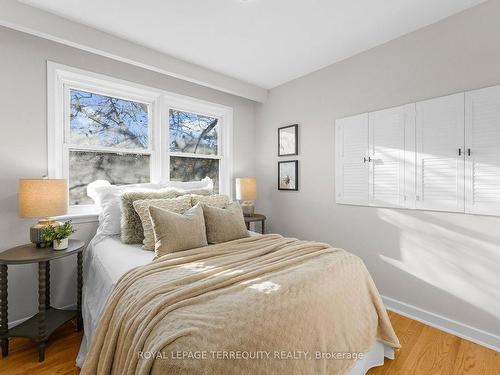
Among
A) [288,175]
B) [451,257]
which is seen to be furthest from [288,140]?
[451,257]

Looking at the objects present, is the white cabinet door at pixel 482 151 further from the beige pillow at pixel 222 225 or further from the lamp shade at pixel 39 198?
the lamp shade at pixel 39 198

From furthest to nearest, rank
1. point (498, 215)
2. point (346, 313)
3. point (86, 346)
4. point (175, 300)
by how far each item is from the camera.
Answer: point (498, 215)
point (86, 346)
point (346, 313)
point (175, 300)

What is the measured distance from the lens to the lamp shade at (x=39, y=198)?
1.85 m

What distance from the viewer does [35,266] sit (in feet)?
7.20

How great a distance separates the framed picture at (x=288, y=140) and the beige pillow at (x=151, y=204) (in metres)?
1.59

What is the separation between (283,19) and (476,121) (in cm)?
170

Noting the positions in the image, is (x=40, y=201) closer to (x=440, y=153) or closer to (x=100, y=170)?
(x=100, y=170)

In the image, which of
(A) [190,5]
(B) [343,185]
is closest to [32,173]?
(A) [190,5]

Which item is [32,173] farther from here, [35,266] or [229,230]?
[229,230]

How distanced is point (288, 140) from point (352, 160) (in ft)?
3.05

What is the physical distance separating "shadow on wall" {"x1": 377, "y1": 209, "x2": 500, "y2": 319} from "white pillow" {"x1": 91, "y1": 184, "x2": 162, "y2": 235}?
251 centimetres

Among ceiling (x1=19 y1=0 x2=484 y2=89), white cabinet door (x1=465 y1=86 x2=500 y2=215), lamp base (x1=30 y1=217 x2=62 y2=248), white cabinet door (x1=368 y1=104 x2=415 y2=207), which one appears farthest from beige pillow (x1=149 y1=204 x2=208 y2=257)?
white cabinet door (x1=465 y1=86 x2=500 y2=215)

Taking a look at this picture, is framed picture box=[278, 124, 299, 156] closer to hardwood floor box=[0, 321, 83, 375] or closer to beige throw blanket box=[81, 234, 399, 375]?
beige throw blanket box=[81, 234, 399, 375]

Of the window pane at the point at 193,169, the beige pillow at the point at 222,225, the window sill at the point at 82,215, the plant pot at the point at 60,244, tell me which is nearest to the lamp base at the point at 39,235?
the plant pot at the point at 60,244
